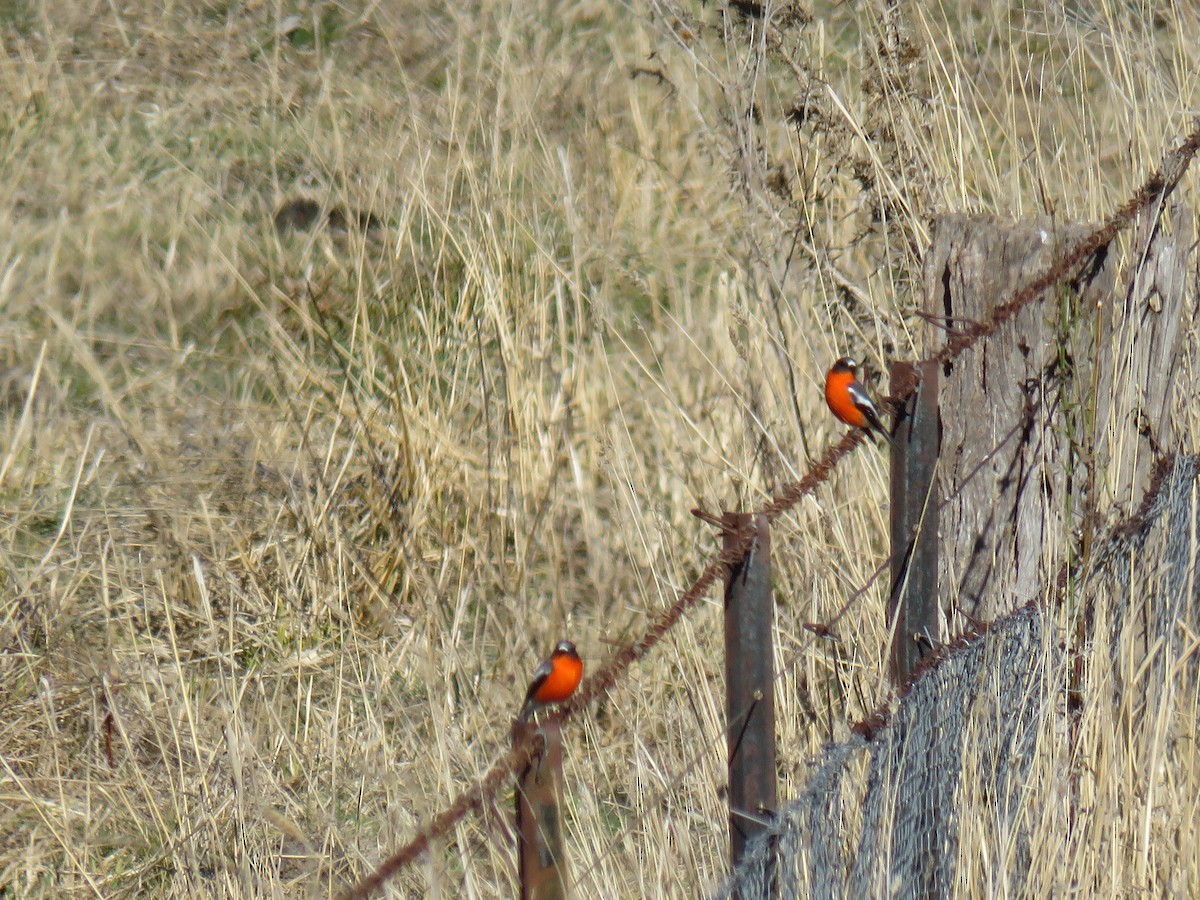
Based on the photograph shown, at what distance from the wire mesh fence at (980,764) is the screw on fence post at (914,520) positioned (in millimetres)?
51

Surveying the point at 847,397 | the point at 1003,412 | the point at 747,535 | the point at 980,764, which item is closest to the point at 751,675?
the point at 747,535

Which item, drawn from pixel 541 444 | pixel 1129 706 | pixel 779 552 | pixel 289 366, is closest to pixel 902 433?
pixel 1129 706

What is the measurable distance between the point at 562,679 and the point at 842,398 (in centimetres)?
99

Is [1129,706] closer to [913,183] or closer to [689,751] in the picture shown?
[689,751]

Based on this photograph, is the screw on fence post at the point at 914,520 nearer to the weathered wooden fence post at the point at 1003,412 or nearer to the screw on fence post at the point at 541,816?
the weathered wooden fence post at the point at 1003,412

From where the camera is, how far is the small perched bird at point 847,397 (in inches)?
105

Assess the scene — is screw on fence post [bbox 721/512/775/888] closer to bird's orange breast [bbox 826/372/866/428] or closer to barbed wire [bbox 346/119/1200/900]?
barbed wire [bbox 346/119/1200/900]

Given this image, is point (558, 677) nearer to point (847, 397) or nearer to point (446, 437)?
point (847, 397)

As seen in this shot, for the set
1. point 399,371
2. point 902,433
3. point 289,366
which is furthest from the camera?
point 289,366

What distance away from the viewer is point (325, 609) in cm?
406

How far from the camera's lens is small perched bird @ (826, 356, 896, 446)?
2668 mm

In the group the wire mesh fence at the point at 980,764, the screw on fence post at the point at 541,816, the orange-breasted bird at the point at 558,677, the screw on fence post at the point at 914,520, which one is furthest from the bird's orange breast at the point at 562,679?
the screw on fence post at the point at 541,816

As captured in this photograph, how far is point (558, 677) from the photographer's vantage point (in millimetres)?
2365

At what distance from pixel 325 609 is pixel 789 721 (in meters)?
1.79
